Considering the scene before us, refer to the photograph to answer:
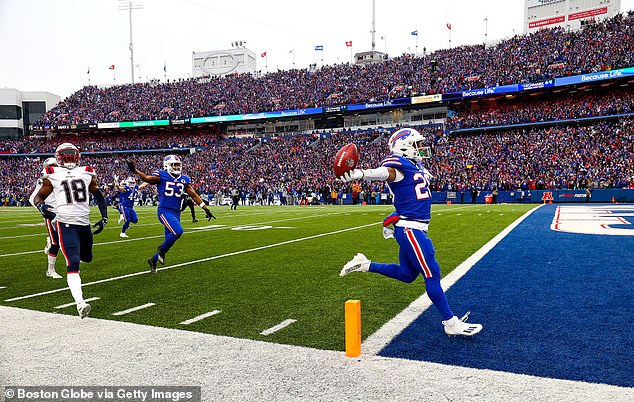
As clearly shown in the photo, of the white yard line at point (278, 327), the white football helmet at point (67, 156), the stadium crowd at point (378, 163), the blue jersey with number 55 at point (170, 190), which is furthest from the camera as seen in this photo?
the stadium crowd at point (378, 163)

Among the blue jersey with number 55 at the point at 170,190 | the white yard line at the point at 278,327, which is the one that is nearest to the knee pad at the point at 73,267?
the white yard line at the point at 278,327

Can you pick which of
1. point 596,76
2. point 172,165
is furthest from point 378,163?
point 172,165

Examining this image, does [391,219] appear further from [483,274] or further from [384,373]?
[483,274]

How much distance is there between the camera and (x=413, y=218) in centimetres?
404

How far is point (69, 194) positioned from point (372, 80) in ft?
153

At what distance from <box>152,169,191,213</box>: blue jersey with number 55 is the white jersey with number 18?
2.21 m

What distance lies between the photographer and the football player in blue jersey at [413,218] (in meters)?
3.80

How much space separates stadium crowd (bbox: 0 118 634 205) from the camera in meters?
29.9

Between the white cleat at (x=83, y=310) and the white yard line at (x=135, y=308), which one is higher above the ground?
the white cleat at (x=83, y=310)

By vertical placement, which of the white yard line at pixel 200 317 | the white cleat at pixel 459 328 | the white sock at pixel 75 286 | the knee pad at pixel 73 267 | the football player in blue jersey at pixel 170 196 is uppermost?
the football player in blue jersey at pixel 170 196

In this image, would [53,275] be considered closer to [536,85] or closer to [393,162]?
[393,162]

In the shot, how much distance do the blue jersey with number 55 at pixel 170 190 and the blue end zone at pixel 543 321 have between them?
15.4 ft

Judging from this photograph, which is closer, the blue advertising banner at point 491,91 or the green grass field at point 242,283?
the green grass field at point 242,283

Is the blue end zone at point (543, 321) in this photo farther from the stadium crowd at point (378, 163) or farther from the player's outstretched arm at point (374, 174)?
the stadium crowd at point (378, 163)
